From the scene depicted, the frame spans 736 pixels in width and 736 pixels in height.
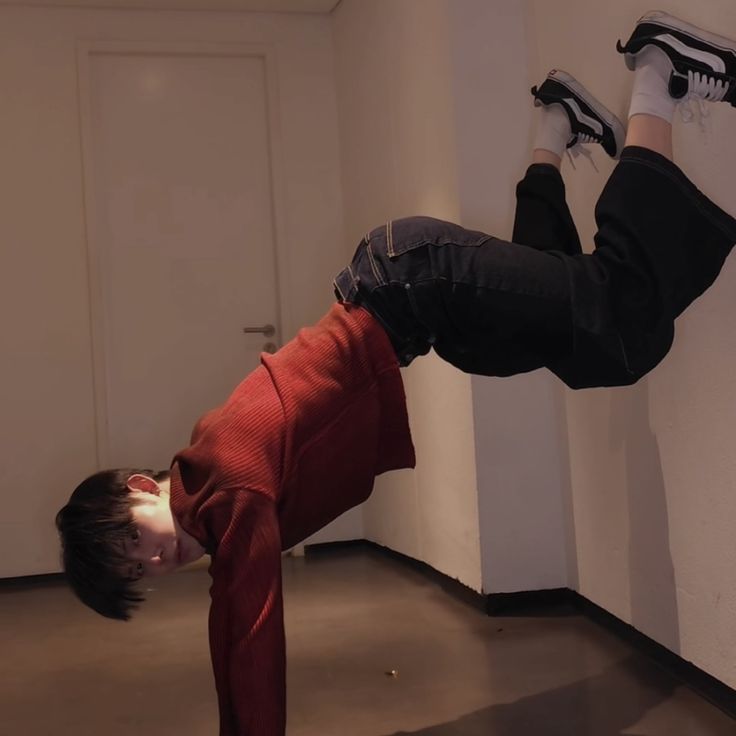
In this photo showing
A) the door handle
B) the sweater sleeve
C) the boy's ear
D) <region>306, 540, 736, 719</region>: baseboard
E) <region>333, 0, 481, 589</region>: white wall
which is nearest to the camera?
the sweater sleeve

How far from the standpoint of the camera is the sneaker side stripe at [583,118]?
2.28 meters

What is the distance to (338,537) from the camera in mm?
4859

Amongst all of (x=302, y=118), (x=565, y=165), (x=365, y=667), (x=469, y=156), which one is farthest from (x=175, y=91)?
(x=365, y=667)

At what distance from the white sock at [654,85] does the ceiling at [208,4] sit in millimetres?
3091

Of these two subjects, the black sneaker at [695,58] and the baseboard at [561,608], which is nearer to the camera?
the black sneaker at [695,58]

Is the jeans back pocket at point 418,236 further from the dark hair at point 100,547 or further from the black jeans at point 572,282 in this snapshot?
the dark hair at point 100,547

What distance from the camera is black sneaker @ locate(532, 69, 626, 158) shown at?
2.28 meters

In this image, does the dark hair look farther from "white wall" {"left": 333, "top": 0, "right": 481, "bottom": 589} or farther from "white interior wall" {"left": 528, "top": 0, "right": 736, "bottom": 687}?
"white wall" {"left": 333, "top": 0, "right": 481, "bottom": 589}

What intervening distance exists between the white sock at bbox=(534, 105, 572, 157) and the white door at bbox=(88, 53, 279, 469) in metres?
2.65

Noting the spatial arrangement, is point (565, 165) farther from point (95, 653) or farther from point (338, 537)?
point (338, 537)

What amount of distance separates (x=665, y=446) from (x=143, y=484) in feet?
4.14

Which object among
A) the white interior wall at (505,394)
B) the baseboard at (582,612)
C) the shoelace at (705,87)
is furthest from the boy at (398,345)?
the white interior wall at (505,394)

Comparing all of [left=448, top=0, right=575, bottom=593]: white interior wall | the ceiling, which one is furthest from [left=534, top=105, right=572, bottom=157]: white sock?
the ceiling

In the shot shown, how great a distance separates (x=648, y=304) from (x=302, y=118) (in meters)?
3.30
